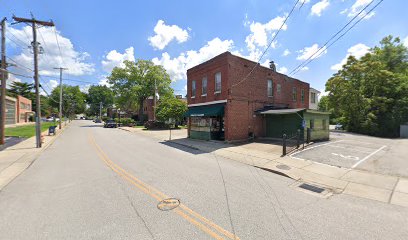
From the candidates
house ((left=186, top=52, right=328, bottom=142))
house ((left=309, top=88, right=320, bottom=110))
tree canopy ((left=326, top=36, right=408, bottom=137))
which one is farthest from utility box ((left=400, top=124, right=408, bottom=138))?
house ((left=186, top=52, right=328, bottom=142))

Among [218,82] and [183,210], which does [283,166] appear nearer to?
[183,210]

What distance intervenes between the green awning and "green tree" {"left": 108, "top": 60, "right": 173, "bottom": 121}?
26217 millimetres

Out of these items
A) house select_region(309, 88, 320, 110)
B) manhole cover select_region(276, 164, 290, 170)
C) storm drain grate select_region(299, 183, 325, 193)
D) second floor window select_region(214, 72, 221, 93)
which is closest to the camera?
storm drain grate select_region(299, 183, 325, 193)

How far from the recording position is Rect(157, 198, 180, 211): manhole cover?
4473 millimetres

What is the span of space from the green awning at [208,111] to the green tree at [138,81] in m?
26.2

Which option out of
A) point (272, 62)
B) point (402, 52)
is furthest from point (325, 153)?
point (402, 52)

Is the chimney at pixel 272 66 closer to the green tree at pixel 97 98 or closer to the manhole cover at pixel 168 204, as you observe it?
the manhole cover at pixel 168 204

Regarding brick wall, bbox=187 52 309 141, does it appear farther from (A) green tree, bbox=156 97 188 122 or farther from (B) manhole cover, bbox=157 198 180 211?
(A) green tree, bbox=156 97 188 122

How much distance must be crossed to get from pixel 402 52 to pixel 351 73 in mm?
11590

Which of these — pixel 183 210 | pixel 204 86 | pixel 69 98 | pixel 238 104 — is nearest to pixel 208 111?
pixel 238 104

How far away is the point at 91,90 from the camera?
105875mm

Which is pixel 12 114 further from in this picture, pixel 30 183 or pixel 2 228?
pixel 2 228

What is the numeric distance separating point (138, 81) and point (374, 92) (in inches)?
1777

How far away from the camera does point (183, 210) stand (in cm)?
439
